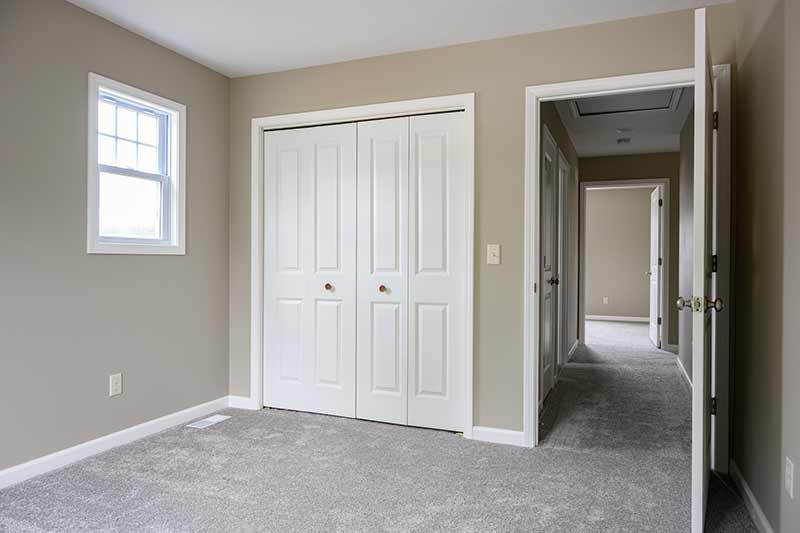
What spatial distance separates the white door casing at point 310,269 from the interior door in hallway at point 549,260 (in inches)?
59.8

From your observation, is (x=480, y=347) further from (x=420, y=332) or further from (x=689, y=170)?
(x=689, y=170)

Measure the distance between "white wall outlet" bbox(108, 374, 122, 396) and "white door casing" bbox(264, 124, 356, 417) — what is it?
104 cm

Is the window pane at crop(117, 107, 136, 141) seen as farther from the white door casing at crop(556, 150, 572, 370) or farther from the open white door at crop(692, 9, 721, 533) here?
the white door casing at crop(556, 150, 572, 370)

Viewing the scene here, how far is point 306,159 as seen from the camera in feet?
12.3

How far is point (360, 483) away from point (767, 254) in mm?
2055

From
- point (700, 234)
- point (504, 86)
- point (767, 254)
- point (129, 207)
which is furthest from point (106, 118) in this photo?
point (767, 254)

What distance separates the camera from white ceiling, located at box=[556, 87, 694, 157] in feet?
15.3

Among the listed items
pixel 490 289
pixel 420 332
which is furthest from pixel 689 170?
pixel 420 332

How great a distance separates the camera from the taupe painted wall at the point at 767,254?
6.09ft

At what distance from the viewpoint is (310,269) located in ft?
12.3

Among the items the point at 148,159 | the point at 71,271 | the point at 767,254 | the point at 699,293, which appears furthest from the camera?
the point at 148,159

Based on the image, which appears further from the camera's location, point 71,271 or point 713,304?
point 71,271

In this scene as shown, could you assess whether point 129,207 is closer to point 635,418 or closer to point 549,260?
point 549,260

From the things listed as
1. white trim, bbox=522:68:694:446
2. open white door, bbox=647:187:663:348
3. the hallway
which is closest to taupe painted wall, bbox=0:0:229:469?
white trim, bbox=522:68:694:446
